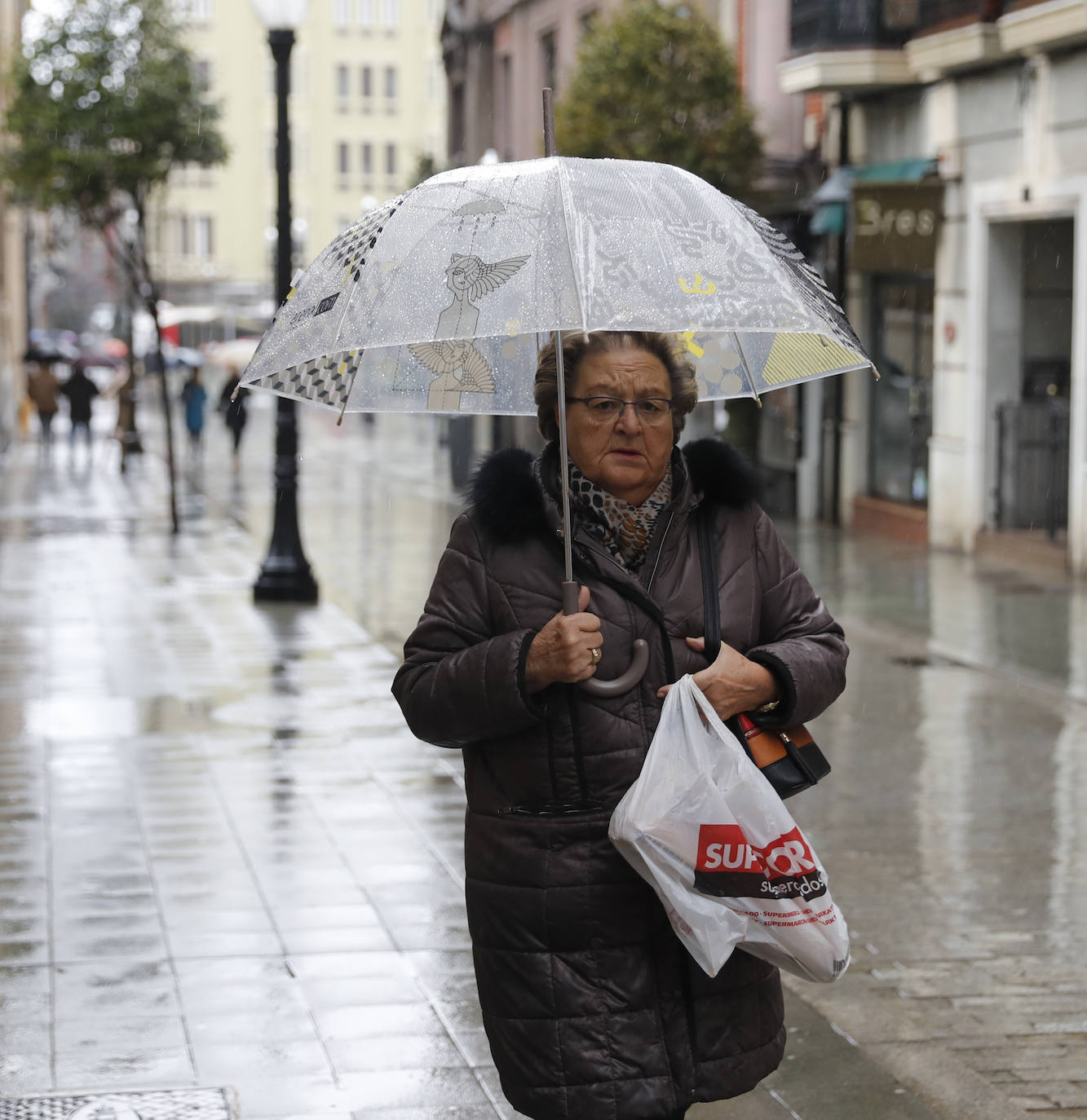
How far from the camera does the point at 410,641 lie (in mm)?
3693

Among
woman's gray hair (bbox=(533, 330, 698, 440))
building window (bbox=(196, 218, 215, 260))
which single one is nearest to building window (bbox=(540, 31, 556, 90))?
woman's gray hair (bbox=(533, 330, 698, 440))

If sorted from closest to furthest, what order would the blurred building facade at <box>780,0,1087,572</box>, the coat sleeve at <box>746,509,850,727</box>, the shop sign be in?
the coat sleeve at <box>746,509,850,727</box> < the blurred building facade at <box>780,0,1087,572</box> < the shop sign

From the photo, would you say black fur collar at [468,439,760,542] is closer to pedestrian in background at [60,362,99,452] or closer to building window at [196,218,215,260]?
pedestrian in background at [60,362,99,452]

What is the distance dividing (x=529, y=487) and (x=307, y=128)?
92940mm

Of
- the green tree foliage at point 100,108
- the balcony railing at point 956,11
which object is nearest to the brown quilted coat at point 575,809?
the balcony railing at point 956,11

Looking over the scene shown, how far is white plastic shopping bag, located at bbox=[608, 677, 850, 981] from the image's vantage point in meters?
3.37

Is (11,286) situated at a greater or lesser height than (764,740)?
greater

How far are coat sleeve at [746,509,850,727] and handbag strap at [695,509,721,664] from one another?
0.29ft

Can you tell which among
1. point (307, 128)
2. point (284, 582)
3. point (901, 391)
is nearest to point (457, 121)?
point (901, 391)

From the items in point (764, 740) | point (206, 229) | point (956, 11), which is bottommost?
point (764, 740)

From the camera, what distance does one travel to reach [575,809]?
11.5 feet

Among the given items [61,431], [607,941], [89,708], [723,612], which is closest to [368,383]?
[723,612]

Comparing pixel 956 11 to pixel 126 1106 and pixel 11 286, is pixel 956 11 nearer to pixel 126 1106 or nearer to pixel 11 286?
pixel 126 1106

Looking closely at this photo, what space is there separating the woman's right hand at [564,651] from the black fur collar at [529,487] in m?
0.23
